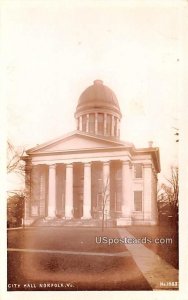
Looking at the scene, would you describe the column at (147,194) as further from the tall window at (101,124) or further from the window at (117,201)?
the tall window at (101,124)

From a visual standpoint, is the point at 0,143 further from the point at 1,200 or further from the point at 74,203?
the point at 74,203

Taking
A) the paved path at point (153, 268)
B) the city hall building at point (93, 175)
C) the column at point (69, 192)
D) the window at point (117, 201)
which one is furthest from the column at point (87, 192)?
the paved path at point (153, 268)

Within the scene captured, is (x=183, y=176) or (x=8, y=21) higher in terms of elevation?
(x=8, y=21)

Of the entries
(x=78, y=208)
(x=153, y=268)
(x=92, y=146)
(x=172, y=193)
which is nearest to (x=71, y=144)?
(x=92, y=146)

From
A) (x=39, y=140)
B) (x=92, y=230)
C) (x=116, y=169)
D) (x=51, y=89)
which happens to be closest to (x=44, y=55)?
(x=51, y=89)

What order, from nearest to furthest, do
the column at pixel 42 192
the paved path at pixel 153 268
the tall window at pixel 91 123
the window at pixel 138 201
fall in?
the paved path at pixel 153 268, the window at pixel 138 201, the column at pixel 42 192, the tall window at pixel 91 123

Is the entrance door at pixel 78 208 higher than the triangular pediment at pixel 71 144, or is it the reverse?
the triangular pediment at pixel 71 144
